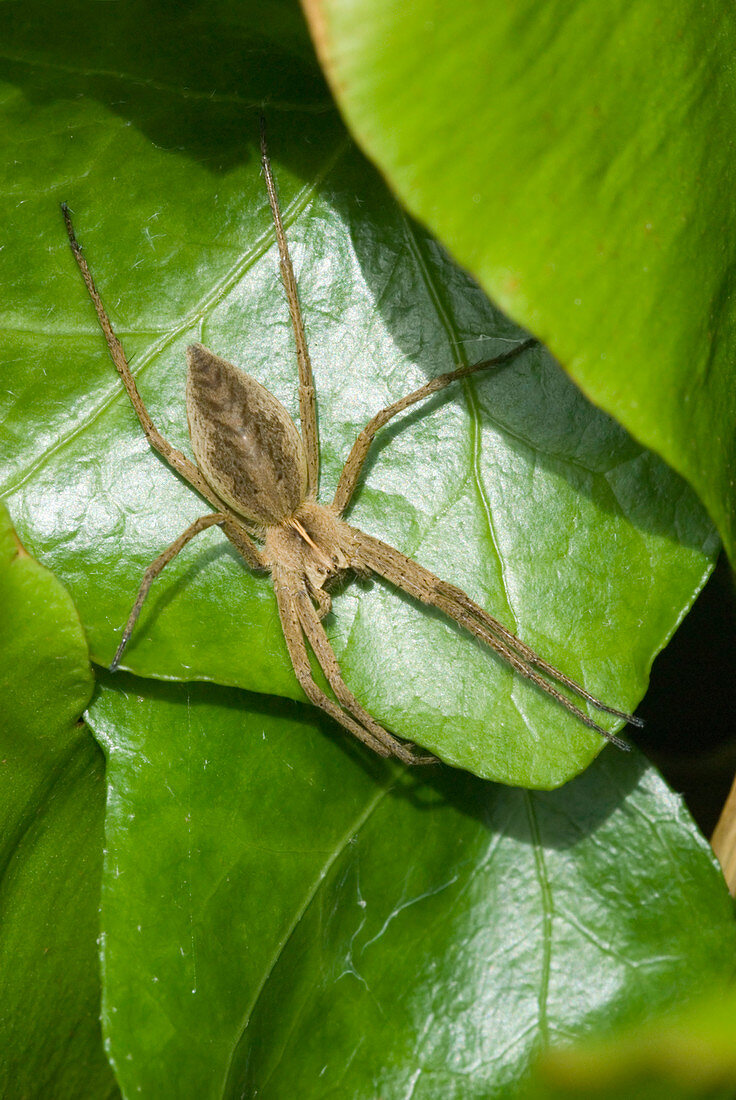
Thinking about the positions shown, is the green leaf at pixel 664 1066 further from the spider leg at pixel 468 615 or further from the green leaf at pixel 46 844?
the green leaf at pixel 46 844

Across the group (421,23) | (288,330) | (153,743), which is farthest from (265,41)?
(153,743)

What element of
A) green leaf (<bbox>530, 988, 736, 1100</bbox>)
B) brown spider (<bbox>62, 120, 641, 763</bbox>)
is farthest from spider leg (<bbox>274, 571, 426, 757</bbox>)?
green leaf (<bbox>530, 988, 736, 1100</bbox>)

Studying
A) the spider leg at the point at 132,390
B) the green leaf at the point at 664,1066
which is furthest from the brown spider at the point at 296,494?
the green leaf at the point at 664,1066

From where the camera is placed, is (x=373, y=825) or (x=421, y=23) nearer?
(x=421, y=23)

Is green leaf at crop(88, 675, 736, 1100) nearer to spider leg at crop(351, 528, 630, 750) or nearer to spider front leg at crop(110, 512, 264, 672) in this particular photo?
spider front leg at crop(110, 512, 264, 672)

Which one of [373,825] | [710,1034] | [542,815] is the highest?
[373,825]

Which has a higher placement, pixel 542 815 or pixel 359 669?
pixel 359 669

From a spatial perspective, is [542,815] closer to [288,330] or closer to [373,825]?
[373,825]
